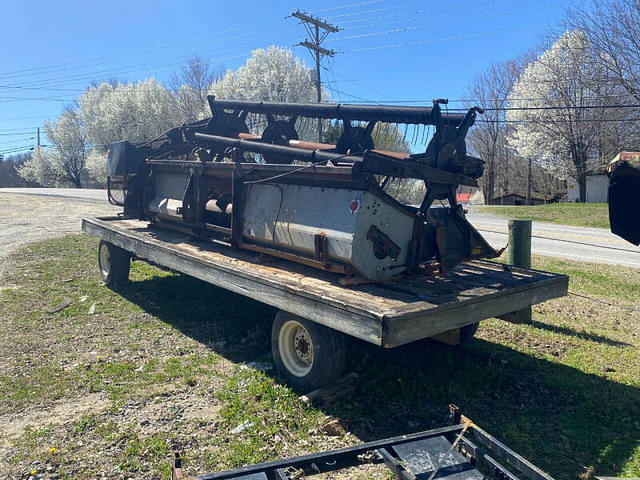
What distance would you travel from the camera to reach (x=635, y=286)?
8.12 metres

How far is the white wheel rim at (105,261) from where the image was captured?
829cm

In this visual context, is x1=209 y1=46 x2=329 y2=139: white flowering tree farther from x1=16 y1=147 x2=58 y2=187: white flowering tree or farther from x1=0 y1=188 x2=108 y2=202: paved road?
x1=16 y1=147 x2=58 y2=187: white flowering tree

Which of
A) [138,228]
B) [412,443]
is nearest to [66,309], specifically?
[138,228]

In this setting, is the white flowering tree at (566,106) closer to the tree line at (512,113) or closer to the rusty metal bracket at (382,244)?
the tree line at (512,113)

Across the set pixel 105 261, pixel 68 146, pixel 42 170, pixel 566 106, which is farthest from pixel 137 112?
pixel 105 261

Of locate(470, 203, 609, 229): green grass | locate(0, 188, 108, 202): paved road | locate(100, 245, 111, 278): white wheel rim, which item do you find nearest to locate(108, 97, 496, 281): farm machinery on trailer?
locate(100, 245, 111, 278): white wheel rim

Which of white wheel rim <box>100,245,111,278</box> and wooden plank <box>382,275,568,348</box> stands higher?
wooden plank <box>382,275,568,348</box>

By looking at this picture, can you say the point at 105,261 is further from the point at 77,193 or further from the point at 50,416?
the point at 77,193

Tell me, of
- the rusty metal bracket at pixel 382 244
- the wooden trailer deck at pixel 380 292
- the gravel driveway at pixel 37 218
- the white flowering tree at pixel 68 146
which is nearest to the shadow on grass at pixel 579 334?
the wooden trailer deck at pixel 380 292

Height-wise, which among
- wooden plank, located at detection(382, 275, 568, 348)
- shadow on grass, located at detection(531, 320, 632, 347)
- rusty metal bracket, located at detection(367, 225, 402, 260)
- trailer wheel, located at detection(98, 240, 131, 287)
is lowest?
shadow on grass, located at detection(531, 320, 632, 347)

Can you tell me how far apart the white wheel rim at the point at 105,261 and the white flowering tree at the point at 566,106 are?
23.0 meters

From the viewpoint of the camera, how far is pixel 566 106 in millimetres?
28125

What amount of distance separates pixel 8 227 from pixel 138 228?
10.3 metres

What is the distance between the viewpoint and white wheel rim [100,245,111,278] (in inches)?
326
